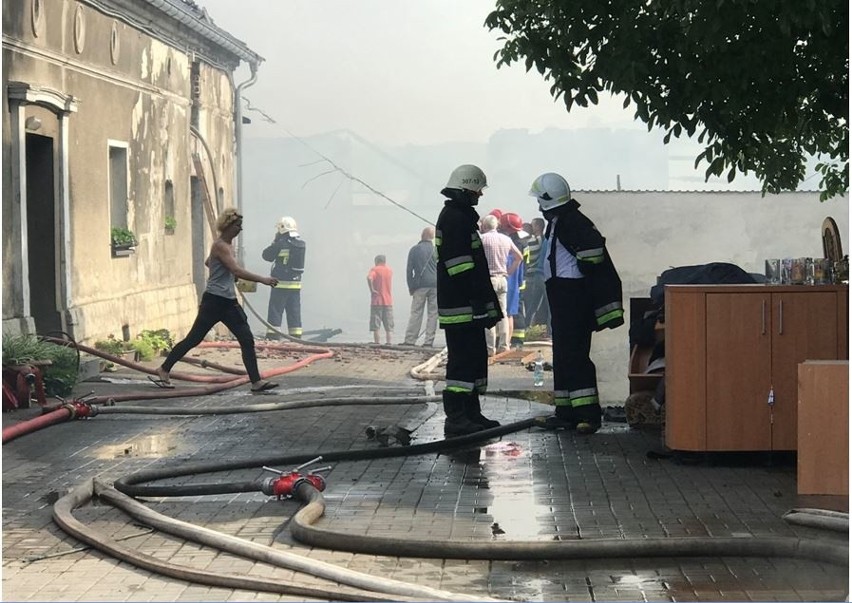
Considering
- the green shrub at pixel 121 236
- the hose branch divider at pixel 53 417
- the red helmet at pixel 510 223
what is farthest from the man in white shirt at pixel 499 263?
the hose branch divider at pixel 53 417

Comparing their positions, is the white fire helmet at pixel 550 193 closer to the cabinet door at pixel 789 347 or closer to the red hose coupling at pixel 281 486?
the cabinet door at pixel 789 347

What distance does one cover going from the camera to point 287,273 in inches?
947

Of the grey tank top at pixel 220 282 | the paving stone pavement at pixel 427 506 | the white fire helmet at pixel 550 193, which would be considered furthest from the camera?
the grey tank top at pixel 220 282

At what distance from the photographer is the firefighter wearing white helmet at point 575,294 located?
33.6 ft

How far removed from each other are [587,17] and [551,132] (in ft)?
101

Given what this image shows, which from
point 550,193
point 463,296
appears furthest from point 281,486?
point 550,193

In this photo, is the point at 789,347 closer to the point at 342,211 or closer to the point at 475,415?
the point at 475,415

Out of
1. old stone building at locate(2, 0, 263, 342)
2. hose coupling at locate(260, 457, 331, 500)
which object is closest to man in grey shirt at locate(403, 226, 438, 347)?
old stone building at locate(2, 0, 263, 342)

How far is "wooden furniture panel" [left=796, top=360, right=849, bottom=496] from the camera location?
7512 mm

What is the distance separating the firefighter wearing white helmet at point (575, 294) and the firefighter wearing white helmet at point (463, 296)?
18.2 inches

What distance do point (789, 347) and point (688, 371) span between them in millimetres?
608

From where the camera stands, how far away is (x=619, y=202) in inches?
477

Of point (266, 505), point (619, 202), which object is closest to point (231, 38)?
point (619, 202)

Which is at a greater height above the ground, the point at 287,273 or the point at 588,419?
the point at 287,273
